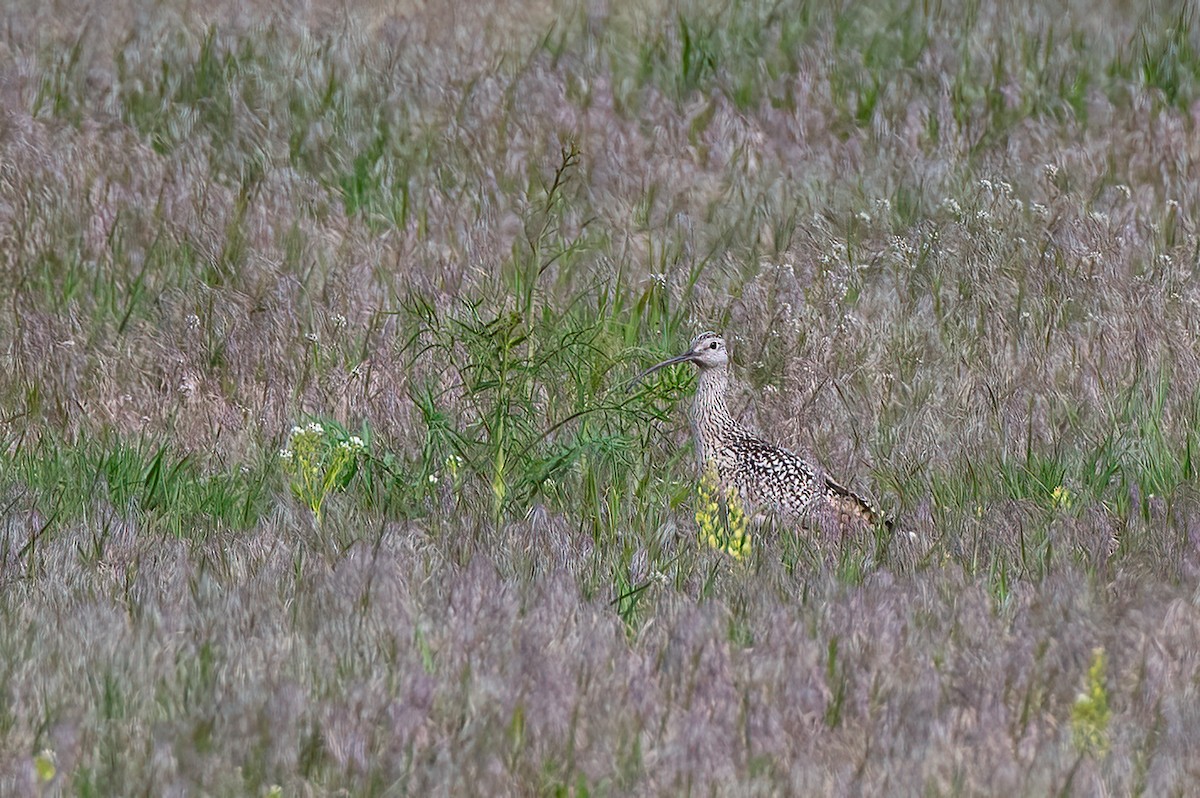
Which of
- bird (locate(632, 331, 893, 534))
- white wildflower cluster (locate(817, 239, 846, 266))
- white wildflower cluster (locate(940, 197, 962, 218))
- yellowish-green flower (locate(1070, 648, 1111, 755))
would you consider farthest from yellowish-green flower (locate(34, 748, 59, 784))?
white wildflower cluster (locate(940, 197, 962, 218))

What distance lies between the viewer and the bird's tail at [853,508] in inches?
242

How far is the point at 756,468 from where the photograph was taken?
6.71 meters

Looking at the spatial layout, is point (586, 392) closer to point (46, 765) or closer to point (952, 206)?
point (952, 206)

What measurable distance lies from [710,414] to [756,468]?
42cm

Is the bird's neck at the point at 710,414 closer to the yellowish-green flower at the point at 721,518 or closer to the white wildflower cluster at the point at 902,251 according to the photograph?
the yellowish-green flower at the point at 721,518

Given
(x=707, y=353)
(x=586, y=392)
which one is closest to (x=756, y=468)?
(x=707, y=353)

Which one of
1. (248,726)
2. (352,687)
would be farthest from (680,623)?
(248,726)

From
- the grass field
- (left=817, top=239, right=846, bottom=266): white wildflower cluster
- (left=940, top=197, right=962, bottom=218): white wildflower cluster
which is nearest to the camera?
the grass field

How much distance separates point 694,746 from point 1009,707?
0.85m

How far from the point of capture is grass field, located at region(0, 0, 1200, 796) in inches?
168

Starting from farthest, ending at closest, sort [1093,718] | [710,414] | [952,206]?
[952,206]
[710,414]
[1093,718]

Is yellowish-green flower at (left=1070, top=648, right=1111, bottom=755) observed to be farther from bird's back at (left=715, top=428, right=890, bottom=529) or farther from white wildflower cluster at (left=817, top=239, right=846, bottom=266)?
white wildflower cluster at (left=817, top=239, right=846, bottom=266)

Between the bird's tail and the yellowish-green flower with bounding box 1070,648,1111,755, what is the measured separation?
5.95ft

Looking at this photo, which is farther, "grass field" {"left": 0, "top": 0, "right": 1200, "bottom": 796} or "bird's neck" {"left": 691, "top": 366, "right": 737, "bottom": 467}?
"bird's neck" {"left": 691, "top": 366, "right": 737, "bottom": 467}
